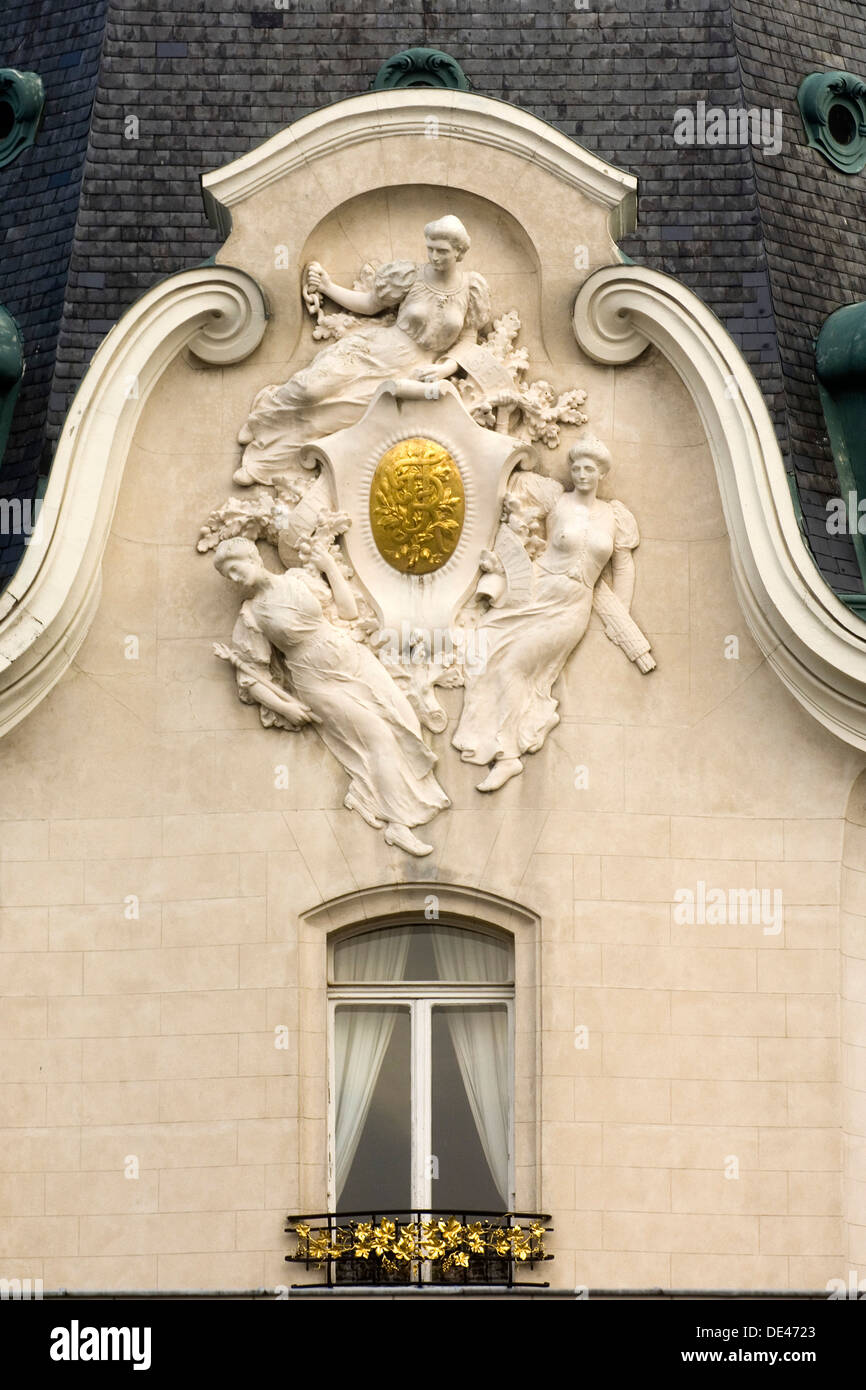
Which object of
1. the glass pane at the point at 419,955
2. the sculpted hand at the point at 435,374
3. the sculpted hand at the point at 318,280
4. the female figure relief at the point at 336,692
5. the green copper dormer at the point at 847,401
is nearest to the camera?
the female figure relief at the point at 336,692

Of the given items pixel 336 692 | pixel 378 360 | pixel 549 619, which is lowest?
pixel 336 692

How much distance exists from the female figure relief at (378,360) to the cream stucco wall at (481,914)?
55 centimetres

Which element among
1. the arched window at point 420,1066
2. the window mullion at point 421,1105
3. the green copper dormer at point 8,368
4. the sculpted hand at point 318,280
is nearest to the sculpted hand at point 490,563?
the sculpted hand at point 318,280

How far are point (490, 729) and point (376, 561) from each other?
4.57 feet

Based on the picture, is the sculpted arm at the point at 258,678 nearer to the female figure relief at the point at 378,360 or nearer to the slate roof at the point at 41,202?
the female figure relief at the point at 378,360

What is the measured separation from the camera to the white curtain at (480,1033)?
1014 inches

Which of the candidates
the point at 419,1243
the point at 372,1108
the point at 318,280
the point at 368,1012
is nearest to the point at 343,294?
the point at 318,280

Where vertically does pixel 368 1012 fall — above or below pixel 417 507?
below

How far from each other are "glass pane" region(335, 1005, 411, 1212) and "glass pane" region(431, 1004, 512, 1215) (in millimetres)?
207

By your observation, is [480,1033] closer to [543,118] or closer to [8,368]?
[8,368]

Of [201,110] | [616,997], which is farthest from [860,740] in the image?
[201,110]

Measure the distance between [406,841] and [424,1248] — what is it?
8.48 feet

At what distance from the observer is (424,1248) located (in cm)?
2516

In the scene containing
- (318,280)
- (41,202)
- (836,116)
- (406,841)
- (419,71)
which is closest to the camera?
(406,841)
